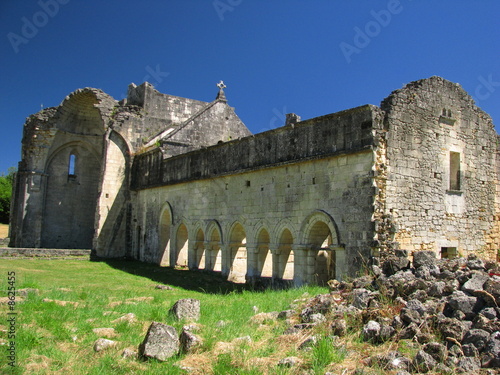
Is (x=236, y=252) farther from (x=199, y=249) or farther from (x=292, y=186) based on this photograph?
(x=292, y=186)

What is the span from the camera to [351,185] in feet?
43.8

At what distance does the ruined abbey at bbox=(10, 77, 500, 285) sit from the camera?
13250mm

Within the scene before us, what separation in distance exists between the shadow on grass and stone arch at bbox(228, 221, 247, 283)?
0.55 m

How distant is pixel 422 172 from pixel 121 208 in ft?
52.3

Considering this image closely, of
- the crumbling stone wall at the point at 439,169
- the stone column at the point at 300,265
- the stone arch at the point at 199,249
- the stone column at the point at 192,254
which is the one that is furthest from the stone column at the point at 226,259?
the crumbling stone wall at the point at 439,169

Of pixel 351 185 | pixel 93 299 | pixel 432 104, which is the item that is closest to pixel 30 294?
pixel 93 299

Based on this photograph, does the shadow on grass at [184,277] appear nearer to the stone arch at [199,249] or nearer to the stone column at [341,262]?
the stone arch at [199,249]

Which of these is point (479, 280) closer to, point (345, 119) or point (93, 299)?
point (345, 119)

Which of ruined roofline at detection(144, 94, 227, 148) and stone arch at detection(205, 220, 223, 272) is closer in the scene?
stone arch at detection(205, 220, 223, 272)

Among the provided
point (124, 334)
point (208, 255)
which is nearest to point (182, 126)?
point (208, 255)

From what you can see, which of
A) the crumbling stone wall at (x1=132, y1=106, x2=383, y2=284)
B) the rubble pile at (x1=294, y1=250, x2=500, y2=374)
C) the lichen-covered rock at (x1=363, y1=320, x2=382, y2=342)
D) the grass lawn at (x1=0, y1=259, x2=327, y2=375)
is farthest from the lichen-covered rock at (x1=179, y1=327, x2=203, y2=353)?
the crumbling stone wall at (x1=132, y1=106, x2=383, y2=284)

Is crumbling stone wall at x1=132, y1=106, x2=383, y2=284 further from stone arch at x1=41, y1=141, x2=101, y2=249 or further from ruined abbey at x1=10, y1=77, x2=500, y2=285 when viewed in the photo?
stone arch at x1=41, y1=141, x2=101, y2=249

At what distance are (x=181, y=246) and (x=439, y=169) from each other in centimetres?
1180

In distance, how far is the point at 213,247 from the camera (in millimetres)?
19438
